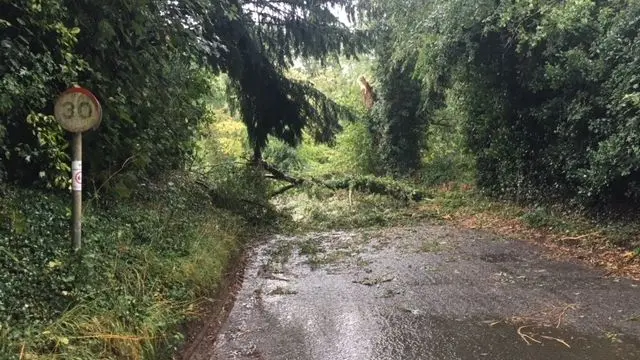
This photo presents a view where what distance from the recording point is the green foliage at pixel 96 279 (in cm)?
414

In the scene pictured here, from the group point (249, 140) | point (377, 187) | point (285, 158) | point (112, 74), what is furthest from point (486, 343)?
point (285, 158)

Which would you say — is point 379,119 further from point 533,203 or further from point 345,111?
point 533,203

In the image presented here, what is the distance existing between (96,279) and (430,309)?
3.70m

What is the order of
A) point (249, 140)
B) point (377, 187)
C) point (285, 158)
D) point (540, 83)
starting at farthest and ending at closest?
point (285, 158)
point (377, 187)
point (249, 140)
point (540, 83)

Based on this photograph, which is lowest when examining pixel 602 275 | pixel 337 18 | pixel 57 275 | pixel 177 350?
pixel 602 275

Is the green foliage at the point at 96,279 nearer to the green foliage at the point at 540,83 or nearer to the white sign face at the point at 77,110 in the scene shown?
the white sign face at the point at 77,110

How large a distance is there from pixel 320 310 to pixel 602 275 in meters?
4.12

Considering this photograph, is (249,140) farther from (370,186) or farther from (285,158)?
(285,158)

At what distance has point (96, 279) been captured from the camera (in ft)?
16.6

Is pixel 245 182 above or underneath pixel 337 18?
underneath

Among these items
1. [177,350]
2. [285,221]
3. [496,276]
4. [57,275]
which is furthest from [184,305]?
[285,221]

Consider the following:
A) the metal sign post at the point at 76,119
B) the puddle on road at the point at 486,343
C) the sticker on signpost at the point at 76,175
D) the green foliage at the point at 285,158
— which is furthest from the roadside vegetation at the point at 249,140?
the green foliage at the point at 285,158

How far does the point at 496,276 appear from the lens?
25.6 ft

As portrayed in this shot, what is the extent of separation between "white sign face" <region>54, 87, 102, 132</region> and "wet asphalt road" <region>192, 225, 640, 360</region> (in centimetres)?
247
